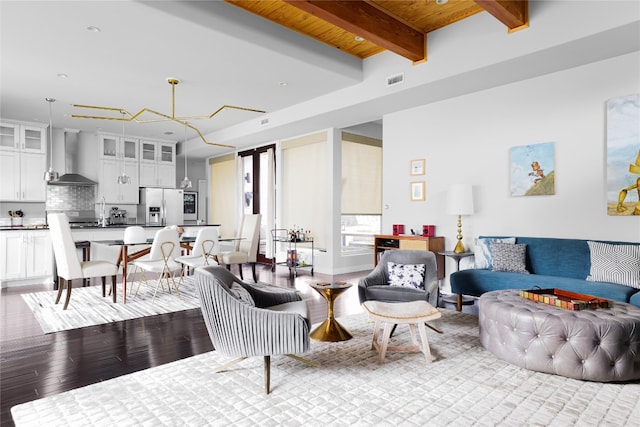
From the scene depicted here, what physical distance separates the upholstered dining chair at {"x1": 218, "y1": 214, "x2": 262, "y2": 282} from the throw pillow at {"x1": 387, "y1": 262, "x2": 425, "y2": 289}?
308 cm

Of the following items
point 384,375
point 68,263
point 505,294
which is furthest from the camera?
point 68,263

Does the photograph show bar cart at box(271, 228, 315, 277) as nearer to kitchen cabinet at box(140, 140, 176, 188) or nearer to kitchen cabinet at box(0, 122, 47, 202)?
kitchen cabinet at box(140, 140, 176, 188)

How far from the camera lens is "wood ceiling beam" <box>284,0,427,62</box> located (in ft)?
12.1

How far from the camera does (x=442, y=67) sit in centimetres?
461

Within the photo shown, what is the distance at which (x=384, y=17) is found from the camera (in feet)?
14.0

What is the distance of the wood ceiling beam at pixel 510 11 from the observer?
3.50 meters

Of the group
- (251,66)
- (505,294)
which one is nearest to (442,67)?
(251,66)

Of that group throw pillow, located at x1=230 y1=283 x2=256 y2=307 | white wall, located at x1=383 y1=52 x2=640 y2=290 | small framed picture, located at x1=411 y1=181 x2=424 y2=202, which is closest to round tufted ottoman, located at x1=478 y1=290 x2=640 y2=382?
white wall, located at x1=383 y1=52 x2=640 y2=290

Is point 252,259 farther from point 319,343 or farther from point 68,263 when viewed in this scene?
point 319,343

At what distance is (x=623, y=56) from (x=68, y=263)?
6544 millimetres

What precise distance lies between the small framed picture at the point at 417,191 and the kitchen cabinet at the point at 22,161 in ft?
23.4

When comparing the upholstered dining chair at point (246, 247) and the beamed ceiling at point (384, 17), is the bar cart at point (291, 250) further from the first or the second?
the beamed ceiling at point (384, 17)

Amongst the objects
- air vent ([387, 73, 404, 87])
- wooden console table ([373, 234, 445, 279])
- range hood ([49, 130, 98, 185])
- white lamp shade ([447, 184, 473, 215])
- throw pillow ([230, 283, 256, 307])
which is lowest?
throw pillow ([230, 283, 256, 307])

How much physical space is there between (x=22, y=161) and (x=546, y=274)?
899cm
